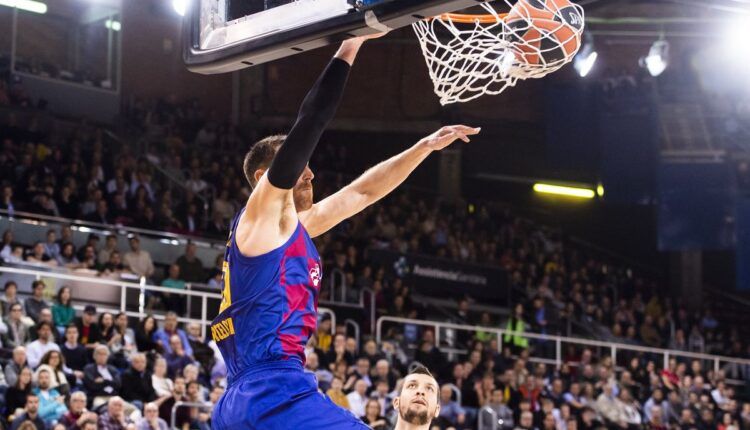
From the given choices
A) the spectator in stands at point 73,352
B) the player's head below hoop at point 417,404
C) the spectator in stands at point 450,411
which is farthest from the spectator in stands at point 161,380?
the player's head below hoop at point 417,404

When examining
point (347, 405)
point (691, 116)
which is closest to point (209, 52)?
point (347, 405)

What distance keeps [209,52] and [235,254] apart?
0.97 meters

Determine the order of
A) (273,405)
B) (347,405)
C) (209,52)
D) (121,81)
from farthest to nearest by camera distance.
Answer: (121,81) < (347,405) < (209,52) < (273,405)

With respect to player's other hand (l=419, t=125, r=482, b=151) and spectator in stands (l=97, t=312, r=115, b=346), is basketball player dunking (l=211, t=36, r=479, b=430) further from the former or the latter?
spectator in stands (l=97, t=312, r=115, b=346)

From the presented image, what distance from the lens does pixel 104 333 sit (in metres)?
12.6

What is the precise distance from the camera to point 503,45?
553 cm

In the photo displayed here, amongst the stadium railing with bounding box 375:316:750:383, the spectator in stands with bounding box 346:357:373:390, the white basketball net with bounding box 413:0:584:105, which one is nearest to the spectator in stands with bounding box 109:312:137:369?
the spectator in stands with bounding box 346:357:373:390

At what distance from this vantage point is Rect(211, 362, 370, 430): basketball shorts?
13.5ft

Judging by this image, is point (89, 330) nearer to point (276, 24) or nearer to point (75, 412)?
point (75, 412)

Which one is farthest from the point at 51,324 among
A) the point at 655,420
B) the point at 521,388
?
the point at 655,420

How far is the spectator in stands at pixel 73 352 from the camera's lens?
39.1ft

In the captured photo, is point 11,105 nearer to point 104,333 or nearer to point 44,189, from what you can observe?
point 44,189

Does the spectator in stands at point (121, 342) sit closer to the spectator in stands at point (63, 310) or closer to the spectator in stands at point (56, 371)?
the spectator in stands at point (63, 310)

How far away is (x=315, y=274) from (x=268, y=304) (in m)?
0.25
